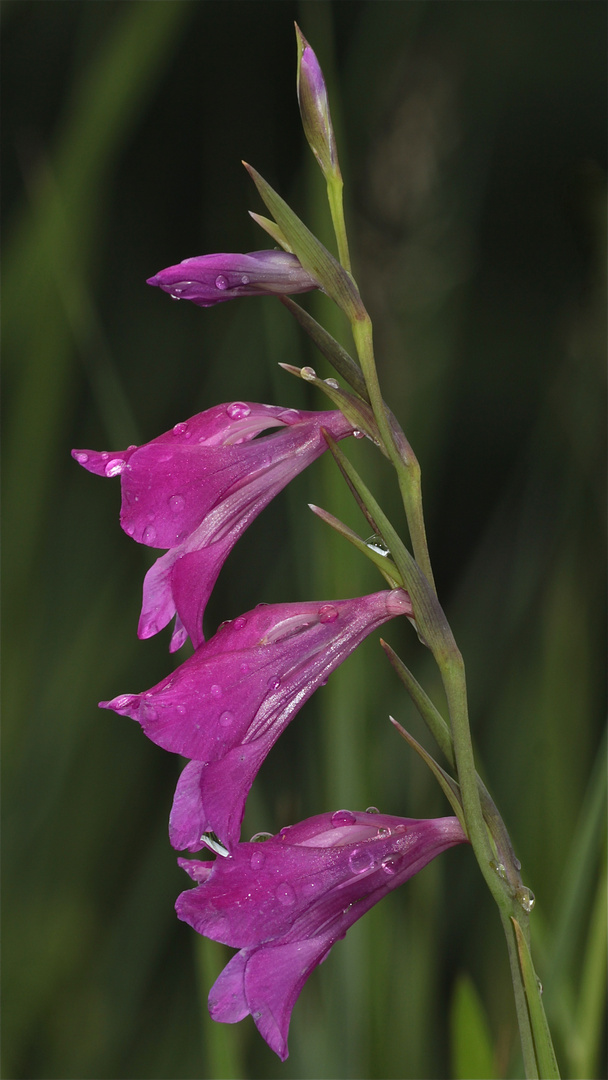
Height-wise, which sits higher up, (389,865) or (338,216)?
(338,216)

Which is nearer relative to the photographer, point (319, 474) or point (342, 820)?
point (342, 820)

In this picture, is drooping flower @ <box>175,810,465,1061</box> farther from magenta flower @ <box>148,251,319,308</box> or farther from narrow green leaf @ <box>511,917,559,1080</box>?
magenta flower @ <box>148,251,319,308</box>

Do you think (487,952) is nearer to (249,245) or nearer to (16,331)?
(16,331)

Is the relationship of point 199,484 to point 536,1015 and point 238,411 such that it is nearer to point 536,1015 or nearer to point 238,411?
point 238,411

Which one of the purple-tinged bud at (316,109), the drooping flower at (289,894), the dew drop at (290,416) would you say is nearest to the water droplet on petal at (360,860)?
the drooping flower at (289,894)

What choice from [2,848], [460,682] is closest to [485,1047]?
[460,682]

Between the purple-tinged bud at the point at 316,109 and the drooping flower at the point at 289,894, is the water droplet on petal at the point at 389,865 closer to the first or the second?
the drooping flower at the point at 289,894

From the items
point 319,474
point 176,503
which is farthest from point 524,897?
point 319,474
